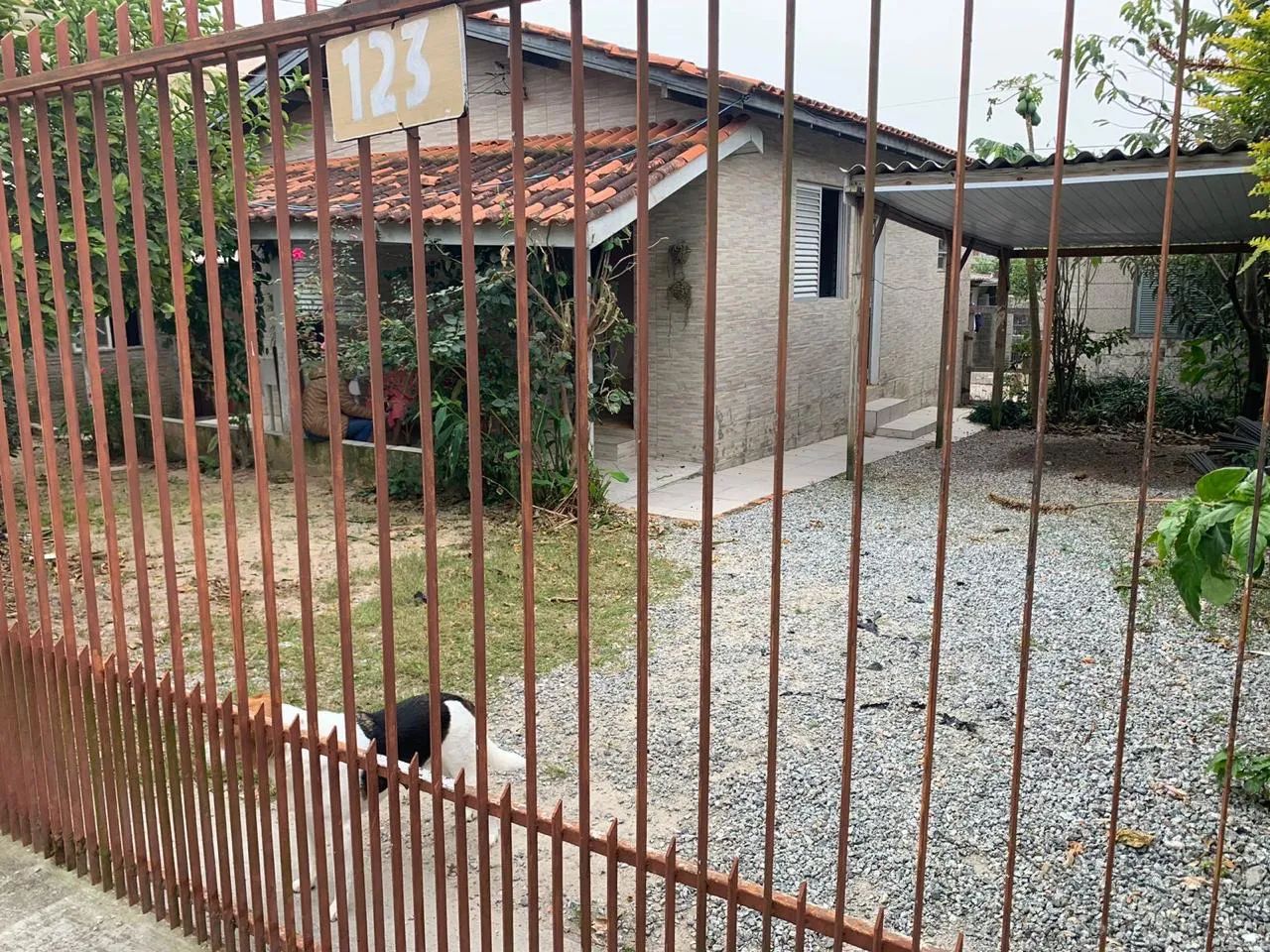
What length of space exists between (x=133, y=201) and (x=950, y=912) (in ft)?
9.05

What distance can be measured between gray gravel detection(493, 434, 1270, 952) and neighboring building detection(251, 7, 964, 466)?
285 centimetres

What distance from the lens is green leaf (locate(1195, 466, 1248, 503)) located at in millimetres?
2027

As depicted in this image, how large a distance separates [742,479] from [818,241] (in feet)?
10.5

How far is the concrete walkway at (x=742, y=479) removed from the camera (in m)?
7.84

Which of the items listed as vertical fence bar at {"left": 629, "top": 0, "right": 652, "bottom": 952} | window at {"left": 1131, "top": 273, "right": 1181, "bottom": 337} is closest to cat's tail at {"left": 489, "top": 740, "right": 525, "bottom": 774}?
vertical fence bar at {"left": 629, "top": 0, "right": 652, "bottom": 952}

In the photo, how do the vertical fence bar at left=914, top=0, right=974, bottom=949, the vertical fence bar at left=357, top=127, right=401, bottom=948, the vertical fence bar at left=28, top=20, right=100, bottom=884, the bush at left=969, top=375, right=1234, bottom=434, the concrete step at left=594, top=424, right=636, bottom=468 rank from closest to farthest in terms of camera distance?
the vertical fence bar at left=914, top=0, right=974, bottom=949 → the vertical fence bar at left=357, top=127, right=401, bottom=948 → the vertical fence bar at left=28, top=20, right=100, bottom=884 → the concrete step at left=594, top=424, right=636, bottom=468 → the bush at left=969, top=375, right=1234, bottom=434

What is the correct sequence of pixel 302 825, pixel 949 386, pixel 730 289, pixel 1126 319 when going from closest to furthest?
pixel 949 386, pixel 302 825, pixel 730 289, pixel 1126 319

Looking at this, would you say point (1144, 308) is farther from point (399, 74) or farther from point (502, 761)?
point (399, 74)

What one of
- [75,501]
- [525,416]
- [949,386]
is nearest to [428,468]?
[525,416]

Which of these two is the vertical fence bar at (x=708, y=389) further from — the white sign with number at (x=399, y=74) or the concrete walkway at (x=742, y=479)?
the concrete walkway at (x=742, y=479)

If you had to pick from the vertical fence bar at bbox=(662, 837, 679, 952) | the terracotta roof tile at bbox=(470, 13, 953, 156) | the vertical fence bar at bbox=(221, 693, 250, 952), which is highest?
the terracotta roof tile at bbox=(470, 13, 953, 156)

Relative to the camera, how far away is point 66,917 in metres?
2.66

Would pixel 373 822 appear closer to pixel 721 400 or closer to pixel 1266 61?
pixel 1266 61

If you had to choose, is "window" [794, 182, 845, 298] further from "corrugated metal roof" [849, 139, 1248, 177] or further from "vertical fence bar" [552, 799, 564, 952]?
"vertical fence bar" [552, 799, 564, 952]
